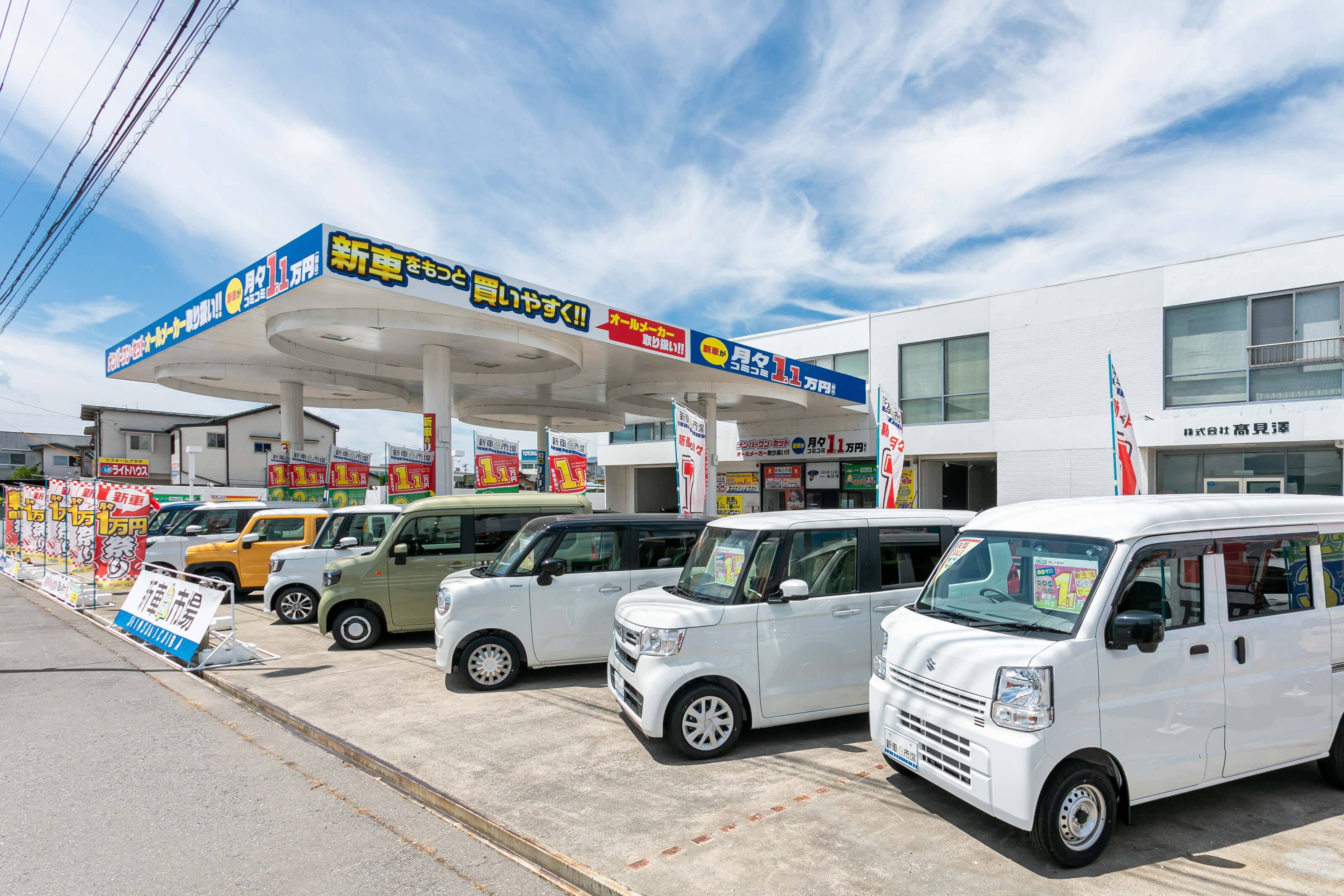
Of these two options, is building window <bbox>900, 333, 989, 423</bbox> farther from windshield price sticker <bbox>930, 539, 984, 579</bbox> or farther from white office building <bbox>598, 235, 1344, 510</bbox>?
windshield price sticker <bbox>930, 539, 984, 579</bbox>

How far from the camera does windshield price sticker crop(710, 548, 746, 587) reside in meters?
5.89

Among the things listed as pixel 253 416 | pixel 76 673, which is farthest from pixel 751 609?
pixel 253 416

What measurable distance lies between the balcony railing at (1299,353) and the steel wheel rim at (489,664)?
57.3 ft

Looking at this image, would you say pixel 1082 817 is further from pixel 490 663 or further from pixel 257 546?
pixel 257 546

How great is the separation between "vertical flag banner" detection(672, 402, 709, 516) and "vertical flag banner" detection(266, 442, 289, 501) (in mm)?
15159

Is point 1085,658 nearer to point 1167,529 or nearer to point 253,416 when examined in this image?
point 1167,529

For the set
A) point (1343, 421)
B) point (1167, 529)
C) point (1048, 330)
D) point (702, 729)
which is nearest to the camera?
point (1167, 529)

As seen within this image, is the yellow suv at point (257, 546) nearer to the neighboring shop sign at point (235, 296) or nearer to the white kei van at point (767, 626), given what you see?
the neighboring shop sign at point (235, 296)

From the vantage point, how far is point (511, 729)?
249 inches

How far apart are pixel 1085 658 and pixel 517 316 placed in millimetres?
11244

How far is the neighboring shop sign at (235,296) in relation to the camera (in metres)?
10.9

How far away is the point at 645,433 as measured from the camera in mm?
30953

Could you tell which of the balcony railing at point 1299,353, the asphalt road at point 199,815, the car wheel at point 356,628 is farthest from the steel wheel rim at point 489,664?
the balcony railing at point 1299,353

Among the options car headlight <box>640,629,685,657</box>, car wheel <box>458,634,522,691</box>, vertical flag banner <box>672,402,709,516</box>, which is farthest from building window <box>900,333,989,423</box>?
car headlight <box>640,629,685,657</box>
